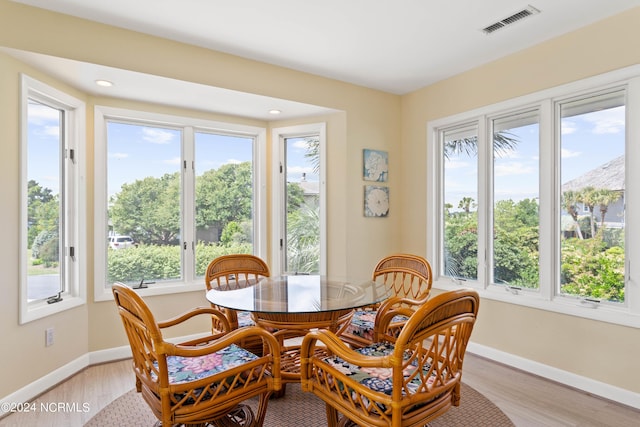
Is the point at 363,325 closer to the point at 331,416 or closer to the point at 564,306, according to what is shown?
the point at 331,416

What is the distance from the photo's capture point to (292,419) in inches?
90.3

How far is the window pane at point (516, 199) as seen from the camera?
307 centimetres

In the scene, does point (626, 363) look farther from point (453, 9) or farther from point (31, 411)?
point (31, 411)

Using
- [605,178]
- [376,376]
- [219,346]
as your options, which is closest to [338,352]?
[376,376]

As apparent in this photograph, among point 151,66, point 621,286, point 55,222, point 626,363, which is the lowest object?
point 626,363

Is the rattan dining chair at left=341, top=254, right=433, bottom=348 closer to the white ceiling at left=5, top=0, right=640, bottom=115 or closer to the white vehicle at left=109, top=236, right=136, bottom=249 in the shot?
the white ceiling at left=5, top=0, right=640, bottom=115

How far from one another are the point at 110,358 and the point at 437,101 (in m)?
4.00

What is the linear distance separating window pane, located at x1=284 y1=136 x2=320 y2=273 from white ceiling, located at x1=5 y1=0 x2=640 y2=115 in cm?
82

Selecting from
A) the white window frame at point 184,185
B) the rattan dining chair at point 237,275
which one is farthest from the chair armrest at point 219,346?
the white window frame at point 184,185

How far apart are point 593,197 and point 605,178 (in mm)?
155

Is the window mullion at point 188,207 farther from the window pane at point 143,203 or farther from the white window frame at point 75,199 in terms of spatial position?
the white window frame at point 75,199

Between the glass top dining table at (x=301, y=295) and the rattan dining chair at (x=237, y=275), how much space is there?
17cm

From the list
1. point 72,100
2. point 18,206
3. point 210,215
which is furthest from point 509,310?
point 72,100

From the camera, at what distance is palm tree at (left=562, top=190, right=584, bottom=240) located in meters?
2.79
